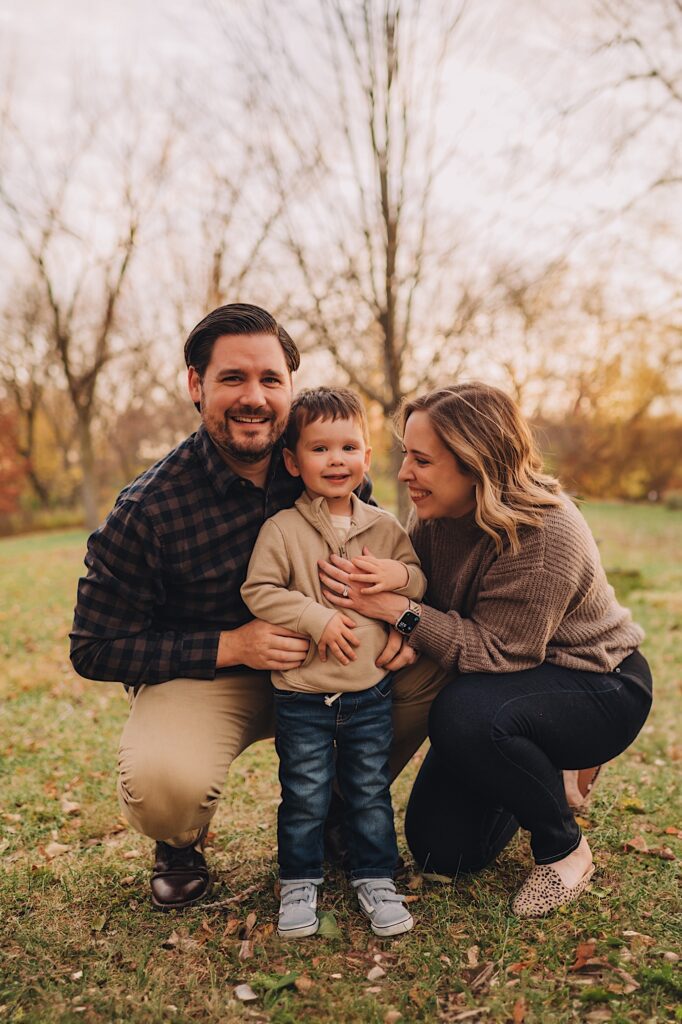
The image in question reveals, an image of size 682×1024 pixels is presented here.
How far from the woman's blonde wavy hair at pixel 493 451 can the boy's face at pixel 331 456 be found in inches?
11.1

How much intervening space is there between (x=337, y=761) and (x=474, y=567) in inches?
34.2

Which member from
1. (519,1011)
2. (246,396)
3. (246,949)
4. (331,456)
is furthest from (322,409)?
(519,1011)

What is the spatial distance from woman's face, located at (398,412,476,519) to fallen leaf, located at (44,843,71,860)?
7.00 ft

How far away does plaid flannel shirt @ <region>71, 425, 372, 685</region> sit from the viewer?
9.16ft

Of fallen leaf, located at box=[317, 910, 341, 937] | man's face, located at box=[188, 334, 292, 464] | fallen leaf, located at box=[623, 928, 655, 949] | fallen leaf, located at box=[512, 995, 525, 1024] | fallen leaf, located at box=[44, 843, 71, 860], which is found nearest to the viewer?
fallen leaf, located at box=[512, 995, 525, 1024]

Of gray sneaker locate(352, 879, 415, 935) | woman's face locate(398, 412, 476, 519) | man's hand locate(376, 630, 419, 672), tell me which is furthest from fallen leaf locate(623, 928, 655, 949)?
woman's face locate(398, 412, 476, 519)

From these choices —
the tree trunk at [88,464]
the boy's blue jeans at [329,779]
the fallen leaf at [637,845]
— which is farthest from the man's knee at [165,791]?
the tree trunk at [88,464]

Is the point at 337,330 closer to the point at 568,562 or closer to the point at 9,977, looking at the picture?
the point at 568,562

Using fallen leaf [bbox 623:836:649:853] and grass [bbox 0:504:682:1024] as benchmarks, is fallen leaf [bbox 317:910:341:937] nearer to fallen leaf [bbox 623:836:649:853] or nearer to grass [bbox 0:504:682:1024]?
grass [bbox 0:504:682:1024]

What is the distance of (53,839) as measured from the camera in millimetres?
3393

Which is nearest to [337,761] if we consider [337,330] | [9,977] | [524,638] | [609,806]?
[524,638]

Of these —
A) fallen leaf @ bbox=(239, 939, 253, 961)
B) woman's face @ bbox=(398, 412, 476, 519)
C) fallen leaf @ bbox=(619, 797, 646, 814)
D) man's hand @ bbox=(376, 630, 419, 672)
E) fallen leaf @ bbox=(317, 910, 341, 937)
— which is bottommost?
fallen leaf @ bbox=(619, 797, 646, 814)

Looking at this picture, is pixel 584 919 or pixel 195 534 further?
pixel 195 534

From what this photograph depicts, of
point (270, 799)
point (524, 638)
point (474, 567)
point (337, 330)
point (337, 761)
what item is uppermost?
point (337, 330)
